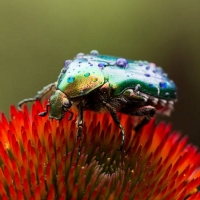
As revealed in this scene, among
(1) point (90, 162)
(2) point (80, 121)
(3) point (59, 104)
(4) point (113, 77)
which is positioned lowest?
(1) point (90, 162)

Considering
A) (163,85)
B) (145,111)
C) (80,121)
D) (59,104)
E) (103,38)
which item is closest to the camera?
(59,104)

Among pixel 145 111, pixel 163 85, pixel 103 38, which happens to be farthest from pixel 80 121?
pixel 103 38

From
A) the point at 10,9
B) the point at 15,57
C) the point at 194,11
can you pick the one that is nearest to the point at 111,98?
the point at 15,57

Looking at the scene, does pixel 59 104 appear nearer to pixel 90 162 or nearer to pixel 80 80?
pixel 80 80

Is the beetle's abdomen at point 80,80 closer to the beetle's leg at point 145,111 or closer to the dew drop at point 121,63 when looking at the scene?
the dew drop at point 121,63

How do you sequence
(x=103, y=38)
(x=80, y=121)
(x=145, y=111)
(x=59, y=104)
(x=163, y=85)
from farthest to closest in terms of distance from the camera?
(x=103, y=38)
(x=163, y=85)
(x=145, y=111)
(x=80, y=121)
(x=59, y=104)

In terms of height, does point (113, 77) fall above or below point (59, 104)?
above

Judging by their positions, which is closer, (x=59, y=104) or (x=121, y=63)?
(x=59, y=104)

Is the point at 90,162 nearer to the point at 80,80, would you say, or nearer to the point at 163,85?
the point at 80,80
